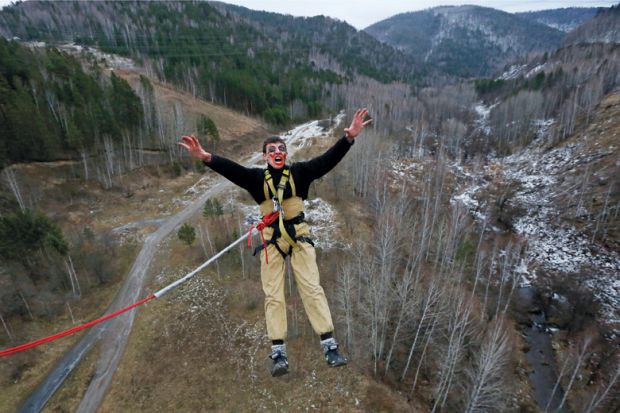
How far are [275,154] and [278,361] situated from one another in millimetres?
3694

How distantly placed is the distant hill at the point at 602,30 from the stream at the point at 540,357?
163013 mm

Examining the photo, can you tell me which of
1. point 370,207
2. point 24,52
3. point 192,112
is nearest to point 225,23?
point 192,112

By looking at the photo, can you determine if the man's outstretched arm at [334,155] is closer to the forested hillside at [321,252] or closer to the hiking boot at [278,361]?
the hiking boot at [278,361]

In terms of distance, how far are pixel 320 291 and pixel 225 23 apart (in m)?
167

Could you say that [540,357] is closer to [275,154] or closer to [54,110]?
[275,154]

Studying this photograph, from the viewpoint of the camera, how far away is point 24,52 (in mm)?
49031

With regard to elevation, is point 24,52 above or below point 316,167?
above

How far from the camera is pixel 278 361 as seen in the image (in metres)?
5.52

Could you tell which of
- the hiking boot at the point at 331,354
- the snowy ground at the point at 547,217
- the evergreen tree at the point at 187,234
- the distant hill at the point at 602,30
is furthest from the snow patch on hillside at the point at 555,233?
the distant hill at the point at 602,30

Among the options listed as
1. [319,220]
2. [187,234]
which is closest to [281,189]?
[187,234]

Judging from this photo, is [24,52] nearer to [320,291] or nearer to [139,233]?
[139,233]

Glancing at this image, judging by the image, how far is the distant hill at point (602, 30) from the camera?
5497 inches

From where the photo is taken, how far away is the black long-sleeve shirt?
18.2 feet

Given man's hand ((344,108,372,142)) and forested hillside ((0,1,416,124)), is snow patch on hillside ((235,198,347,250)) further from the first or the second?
forested hillside ((0,1,416,124))
